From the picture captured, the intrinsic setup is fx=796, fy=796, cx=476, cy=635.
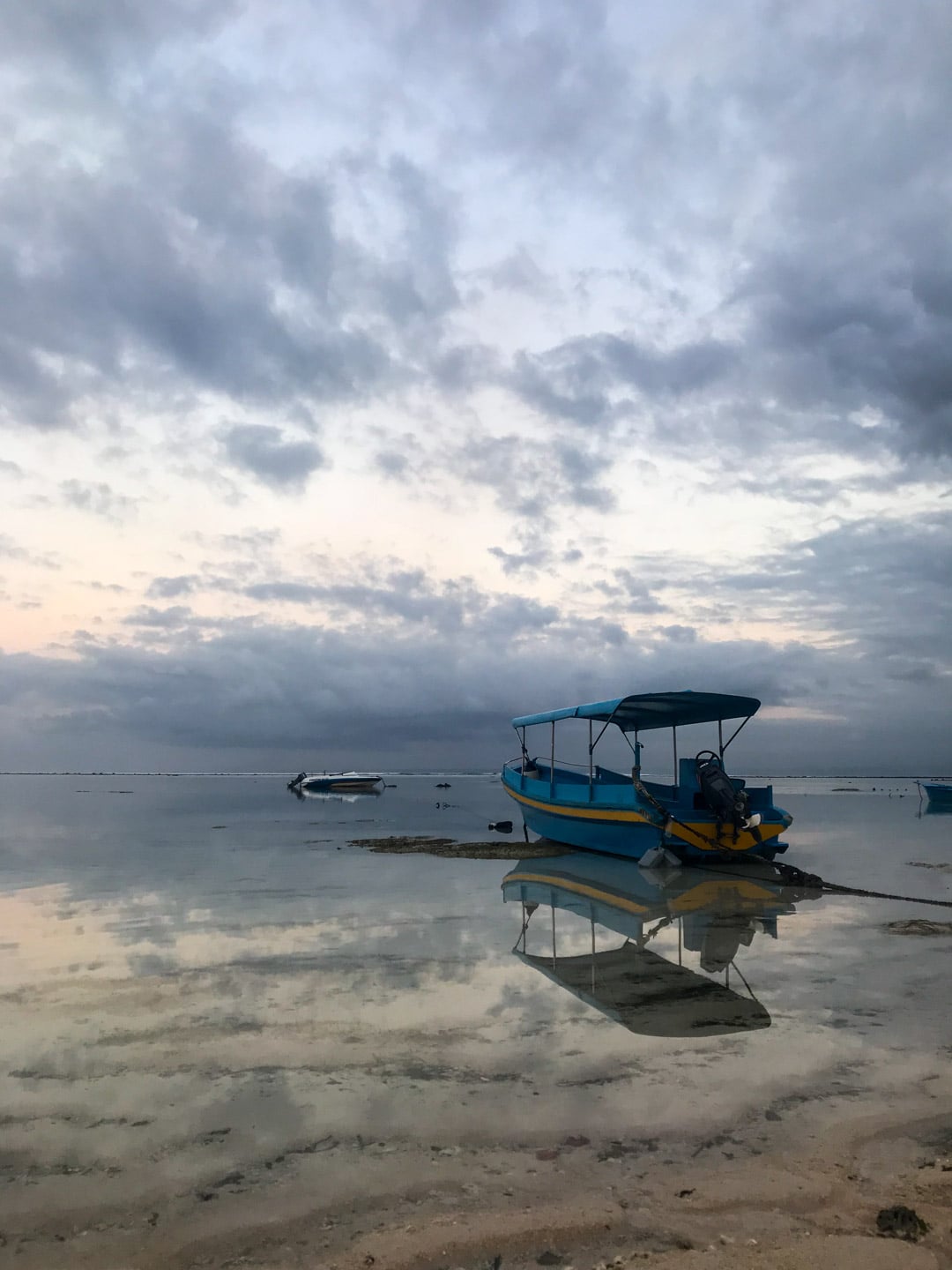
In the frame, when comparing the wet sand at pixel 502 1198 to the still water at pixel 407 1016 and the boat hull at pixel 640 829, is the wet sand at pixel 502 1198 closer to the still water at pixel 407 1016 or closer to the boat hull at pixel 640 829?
the still water at pixel 407 1016

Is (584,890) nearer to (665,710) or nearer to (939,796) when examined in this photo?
(665,710)

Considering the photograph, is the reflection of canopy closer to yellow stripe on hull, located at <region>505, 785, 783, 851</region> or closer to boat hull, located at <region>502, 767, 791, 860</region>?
yellow stripe on hull, located at <region>505, 785, 783, 851</region>

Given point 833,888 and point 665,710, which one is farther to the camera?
point 665,710

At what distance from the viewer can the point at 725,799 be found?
70.9ft

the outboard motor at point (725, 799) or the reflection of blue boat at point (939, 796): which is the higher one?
the outboard motor at point (725, 799)

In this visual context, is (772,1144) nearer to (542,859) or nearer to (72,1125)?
(72,1125)

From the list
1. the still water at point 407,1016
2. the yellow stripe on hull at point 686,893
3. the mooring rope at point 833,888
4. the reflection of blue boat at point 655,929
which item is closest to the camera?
the still water at point 407,1016

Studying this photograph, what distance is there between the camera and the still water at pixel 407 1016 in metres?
5.62

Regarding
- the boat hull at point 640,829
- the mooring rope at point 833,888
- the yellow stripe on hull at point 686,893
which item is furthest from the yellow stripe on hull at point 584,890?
the mooring rope at point 833,888

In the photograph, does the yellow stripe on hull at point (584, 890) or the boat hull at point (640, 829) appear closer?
the yellow stripe on hull at point (584, 890)

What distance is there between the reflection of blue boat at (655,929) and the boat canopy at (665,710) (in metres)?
4.41

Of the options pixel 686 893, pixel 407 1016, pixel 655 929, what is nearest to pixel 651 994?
pixel 407 1016

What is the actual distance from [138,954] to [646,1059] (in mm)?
7693

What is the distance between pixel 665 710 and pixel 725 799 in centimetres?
350
